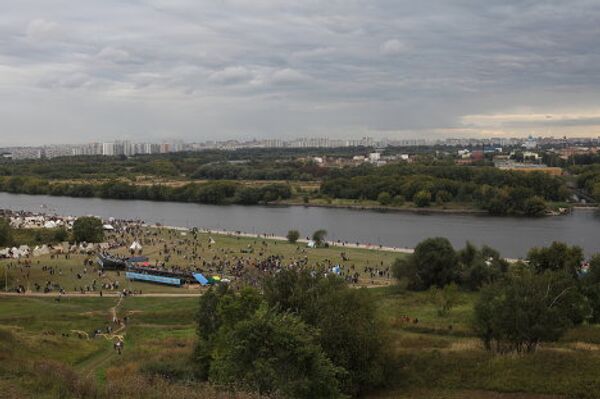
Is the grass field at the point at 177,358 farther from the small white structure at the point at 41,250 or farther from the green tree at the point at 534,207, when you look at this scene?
the green tree at the point at 534,207

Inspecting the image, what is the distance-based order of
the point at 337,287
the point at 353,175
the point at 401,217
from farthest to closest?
1. the point at 353,175
2. the point at 401,217
3. the point at 337,287

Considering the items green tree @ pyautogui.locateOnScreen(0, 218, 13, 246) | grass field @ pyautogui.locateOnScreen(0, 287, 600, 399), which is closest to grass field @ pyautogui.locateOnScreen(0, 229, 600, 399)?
grass field @ pyautogui.locateOnScreen(0, 287, 600, 399)

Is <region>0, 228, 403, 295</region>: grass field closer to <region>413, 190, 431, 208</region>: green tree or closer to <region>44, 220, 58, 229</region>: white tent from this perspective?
<region>44, 220, 58, 229</region>: white tent

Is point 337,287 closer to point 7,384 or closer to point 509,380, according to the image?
point 509,380

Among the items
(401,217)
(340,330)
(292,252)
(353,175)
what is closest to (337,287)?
(340,330)

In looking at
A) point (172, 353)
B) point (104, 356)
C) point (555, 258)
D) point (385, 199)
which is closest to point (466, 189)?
point (385, 199)

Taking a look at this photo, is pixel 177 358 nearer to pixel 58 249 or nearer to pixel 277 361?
pixel 277 361

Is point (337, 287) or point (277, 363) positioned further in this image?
point (337, 287)
